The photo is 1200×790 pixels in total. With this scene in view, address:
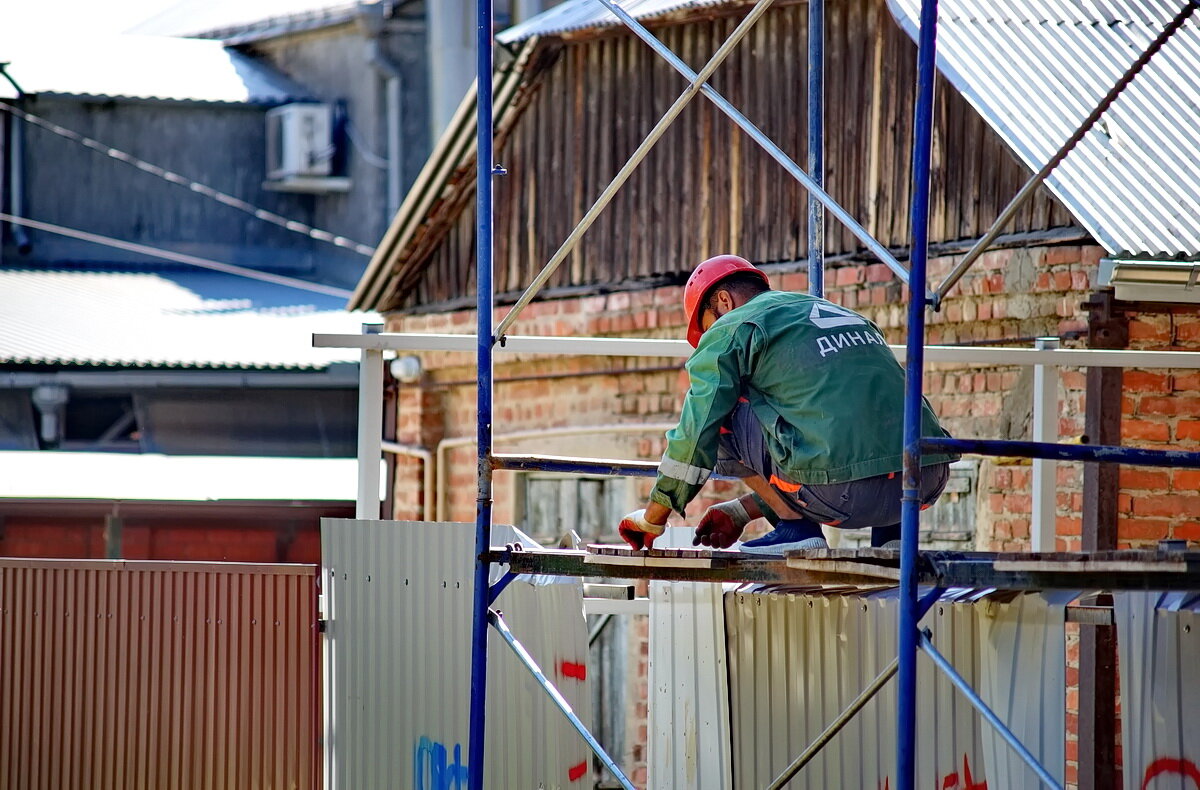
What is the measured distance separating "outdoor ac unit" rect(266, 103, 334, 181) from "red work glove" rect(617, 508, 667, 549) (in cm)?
1323

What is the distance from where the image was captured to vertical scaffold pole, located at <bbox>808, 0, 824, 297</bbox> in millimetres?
5594

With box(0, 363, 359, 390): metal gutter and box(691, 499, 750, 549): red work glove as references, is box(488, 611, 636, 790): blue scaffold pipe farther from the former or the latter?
box(0, 363, 359, 390): metal gutter

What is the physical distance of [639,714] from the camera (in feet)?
31.7

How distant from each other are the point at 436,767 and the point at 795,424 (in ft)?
5.86

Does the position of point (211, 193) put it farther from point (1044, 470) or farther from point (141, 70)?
point (1044, 470)

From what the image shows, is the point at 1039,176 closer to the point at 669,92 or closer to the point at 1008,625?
the point at 1008,625

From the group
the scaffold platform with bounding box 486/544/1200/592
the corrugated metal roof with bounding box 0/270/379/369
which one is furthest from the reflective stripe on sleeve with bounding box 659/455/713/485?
the corrugated metal roof with bounding box 0/270/379/369

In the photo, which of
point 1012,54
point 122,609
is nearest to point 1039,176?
point 122,609

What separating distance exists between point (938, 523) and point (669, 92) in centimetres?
315

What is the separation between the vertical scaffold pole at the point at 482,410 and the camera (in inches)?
179

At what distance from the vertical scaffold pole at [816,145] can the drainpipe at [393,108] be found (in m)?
11.7

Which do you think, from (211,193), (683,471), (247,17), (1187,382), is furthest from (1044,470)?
(247,17)

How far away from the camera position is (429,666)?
17.5 feet

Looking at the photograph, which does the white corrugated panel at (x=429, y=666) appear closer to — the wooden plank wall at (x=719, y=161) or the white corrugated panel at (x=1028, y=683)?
the white corrugated panel at (x=1028, y=683)
